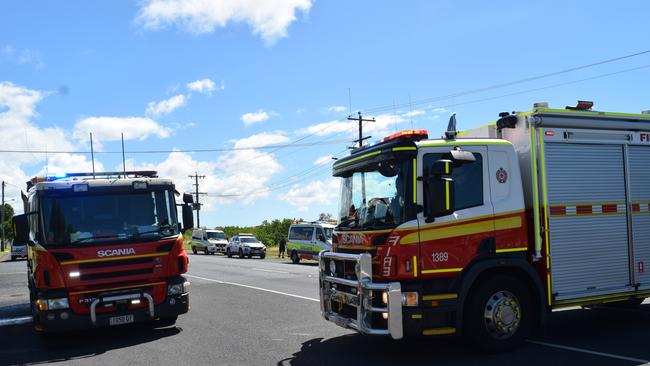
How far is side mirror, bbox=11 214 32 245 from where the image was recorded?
8383 millimetres

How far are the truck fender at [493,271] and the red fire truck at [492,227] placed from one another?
0.05 ft

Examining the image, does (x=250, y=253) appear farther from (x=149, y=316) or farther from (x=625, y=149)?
(x=625, y=149)

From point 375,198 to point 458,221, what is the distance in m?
1.11

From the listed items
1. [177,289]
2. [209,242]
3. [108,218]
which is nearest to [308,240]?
[209,242]

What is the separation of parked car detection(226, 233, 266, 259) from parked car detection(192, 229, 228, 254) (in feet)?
15.1

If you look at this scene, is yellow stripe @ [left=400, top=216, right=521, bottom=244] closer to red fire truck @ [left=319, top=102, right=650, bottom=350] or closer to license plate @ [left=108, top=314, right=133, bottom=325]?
red fire truck @ [left=319, top=102, right=650, bottom=350]

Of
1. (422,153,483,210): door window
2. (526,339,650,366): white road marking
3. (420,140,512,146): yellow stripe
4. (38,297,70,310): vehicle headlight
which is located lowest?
(526,339,650,366): white road marking

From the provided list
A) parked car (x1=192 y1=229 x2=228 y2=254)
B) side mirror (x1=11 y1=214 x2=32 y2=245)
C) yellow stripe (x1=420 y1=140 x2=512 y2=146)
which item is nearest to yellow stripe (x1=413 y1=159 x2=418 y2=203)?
yellow stripe (x1=420 y1=140 x2=512 y2=146)

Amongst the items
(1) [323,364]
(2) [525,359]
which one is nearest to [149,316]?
(1) [323,364]

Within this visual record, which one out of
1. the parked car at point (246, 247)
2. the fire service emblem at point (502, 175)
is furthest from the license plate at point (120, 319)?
the parked car at point (246, 247)

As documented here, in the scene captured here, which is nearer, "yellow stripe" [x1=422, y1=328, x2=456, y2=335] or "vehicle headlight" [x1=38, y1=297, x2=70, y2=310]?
"yellow stripe" [x1=422, y1=328, x2=456, y2=335]

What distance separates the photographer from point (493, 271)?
6918 mm

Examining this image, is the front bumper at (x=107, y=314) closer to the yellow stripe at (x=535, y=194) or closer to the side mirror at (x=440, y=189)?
the side mirror at (x=440, y=189)

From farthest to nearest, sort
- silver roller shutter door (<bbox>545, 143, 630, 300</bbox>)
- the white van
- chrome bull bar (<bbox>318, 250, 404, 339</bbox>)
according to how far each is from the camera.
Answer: the white van, silver roller shutter door (<bbox>545, 143, 630, 300</bbox>), chrome bull bar (<bbox>318, 250, 404, 339</bbox>)
